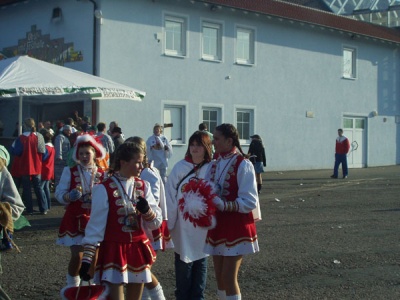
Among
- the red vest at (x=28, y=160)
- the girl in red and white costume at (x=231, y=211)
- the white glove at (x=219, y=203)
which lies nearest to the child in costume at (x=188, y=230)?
the girl in red and white costume at (x=231, y=211)

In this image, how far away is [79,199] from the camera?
674cm

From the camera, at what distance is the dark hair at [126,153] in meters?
5.18

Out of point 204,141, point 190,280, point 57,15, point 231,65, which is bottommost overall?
point 190,280

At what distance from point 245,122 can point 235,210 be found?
2064 cm

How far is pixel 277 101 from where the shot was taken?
27172 mm

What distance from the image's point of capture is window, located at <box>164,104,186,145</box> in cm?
2350

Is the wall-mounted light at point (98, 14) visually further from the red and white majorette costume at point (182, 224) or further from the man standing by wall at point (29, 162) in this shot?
the red and white majorette costume at point (182, 224)

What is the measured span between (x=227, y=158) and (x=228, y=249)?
79 cm

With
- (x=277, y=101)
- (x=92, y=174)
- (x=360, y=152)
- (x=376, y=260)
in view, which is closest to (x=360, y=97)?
(x=360, y=152)

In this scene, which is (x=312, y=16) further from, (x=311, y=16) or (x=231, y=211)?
(x=231, y=211)

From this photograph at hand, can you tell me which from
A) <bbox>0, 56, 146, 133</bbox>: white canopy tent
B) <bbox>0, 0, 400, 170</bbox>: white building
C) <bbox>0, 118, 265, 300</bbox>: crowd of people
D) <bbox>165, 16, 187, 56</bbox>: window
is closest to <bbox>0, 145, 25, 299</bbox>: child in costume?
<bbox>0, 118, 265, 300</bbox>: crowd of people

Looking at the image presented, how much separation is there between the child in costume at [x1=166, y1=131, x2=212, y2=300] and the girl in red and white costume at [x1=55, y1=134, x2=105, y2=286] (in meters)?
0.91

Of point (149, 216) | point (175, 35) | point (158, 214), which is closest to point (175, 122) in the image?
point (175, 35)

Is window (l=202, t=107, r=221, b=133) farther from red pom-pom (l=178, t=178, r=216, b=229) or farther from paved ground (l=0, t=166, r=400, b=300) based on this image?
red pom-pom (l=178, t=178, r=216, b=229)
